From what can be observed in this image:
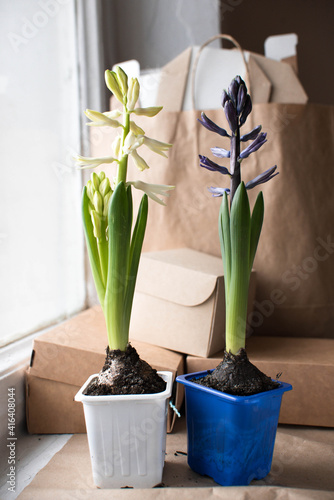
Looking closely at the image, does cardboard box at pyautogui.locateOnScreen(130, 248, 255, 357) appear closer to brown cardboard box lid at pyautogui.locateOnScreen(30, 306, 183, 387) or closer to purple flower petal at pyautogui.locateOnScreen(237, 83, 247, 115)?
brown cardboard box lid at pyautogui.locateOnScreen(30, 306, 183, 387)

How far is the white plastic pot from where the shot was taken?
1.99 feet

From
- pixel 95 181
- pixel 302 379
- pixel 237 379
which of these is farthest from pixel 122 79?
pixel 302 379

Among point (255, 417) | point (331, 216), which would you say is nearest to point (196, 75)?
point (331, 216)

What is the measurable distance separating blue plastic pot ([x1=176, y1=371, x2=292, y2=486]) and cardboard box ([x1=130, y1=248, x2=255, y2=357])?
0.58 feet

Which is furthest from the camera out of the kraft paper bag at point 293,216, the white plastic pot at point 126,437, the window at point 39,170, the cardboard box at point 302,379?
the kraft paper bag at point 293,216

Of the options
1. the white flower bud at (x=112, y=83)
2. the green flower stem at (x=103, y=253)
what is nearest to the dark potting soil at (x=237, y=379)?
the green flower stem at (x=103, y=253)

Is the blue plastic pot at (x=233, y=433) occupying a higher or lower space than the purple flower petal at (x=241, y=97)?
lower

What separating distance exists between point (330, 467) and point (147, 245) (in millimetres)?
648

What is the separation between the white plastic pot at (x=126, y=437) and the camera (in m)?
0.61

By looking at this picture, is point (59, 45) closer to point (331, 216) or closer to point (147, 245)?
point (147, 245)

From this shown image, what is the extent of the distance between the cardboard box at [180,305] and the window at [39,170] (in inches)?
10.8

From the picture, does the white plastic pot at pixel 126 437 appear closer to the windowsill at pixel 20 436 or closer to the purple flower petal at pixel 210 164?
the windowsill at pixel 20 436

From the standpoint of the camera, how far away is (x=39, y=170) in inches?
41.2

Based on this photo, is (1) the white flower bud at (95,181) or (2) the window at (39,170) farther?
(2) the window at (39,170)
